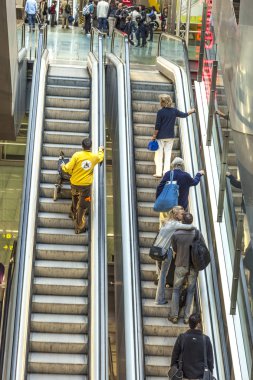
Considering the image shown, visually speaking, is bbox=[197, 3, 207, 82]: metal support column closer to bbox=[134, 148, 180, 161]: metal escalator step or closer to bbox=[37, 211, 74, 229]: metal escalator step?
bbox=[134, 148, 180, 161]: metal escalator step

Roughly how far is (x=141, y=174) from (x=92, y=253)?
2300 mm

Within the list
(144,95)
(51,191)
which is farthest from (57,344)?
(144,95)

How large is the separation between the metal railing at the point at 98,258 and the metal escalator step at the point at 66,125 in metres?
0.47

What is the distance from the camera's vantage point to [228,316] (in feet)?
41.2

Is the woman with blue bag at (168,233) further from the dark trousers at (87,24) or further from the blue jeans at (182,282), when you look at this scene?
the dark trousers at (87,24)

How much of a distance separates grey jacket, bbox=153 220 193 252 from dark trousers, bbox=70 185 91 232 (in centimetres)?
219

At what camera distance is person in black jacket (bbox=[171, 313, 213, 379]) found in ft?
36.5

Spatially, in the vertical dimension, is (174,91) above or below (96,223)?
above

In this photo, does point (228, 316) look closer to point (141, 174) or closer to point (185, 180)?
point (185, 180)

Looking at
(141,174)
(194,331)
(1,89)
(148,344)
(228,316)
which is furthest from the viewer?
(1,89)

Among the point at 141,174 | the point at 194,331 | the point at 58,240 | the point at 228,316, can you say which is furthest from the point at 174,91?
the point at 194,331

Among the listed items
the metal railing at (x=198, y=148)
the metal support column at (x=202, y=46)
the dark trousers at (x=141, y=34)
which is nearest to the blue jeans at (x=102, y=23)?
the dark trousers at (x=141, y=34)

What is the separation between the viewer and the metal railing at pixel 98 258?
12914mm

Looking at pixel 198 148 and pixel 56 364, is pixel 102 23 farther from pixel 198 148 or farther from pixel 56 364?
pixel 56 364
